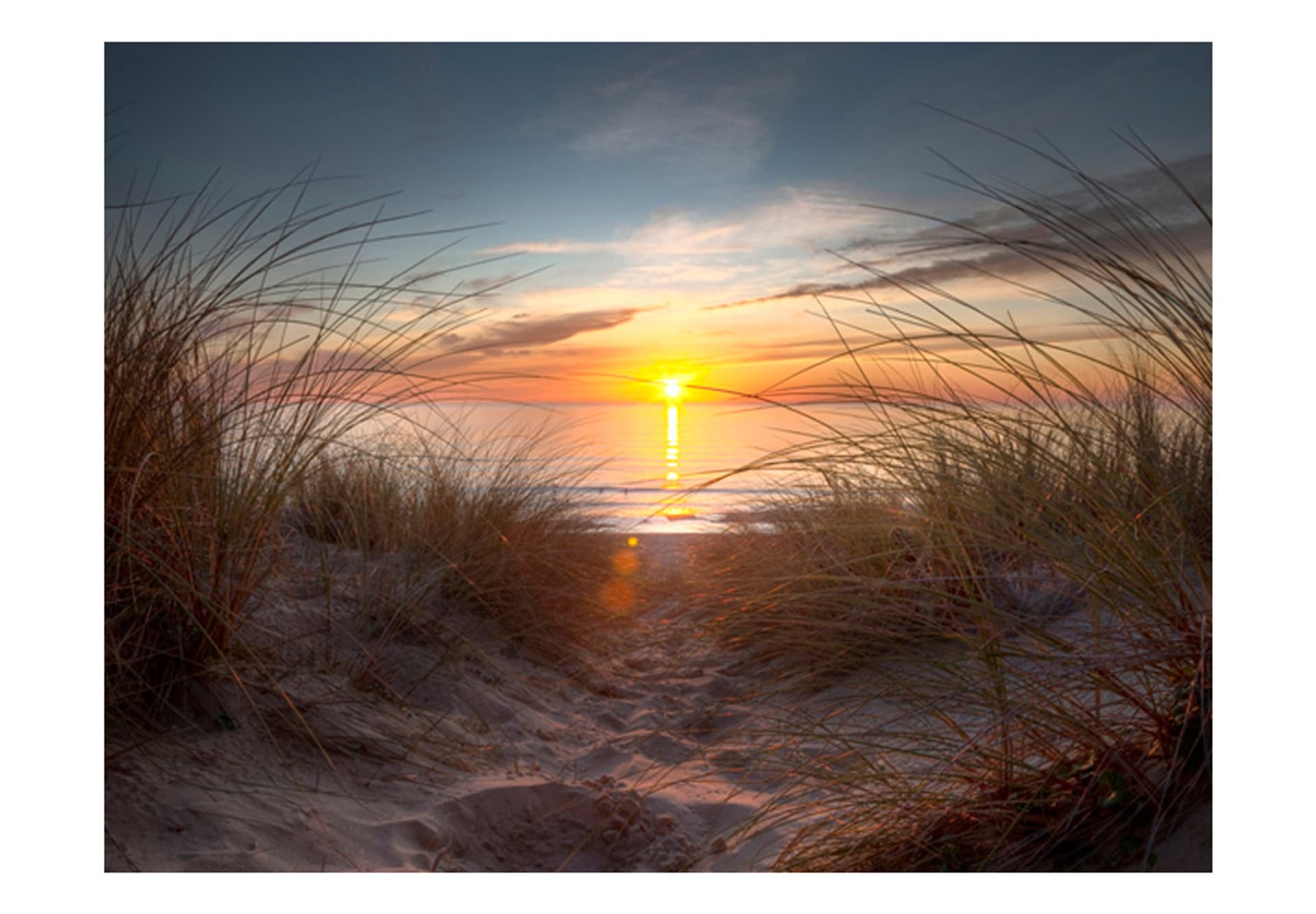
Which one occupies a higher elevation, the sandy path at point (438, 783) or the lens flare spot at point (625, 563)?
the lens flare spot at point (625, 563)

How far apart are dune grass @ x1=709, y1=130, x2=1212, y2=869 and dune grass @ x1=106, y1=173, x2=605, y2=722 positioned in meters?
1.21

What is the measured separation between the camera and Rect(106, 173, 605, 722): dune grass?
176 centimetres

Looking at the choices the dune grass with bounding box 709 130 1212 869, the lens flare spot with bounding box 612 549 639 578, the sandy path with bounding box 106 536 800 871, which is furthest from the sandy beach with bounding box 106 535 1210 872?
the lens flare spot with bounding box 612 549 639 578

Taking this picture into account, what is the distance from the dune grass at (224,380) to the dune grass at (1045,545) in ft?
3.96

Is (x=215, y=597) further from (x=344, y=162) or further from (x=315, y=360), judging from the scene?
(x=344, y=162)

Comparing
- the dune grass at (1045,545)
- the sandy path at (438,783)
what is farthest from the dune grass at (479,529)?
the dune grass at (1045,545)

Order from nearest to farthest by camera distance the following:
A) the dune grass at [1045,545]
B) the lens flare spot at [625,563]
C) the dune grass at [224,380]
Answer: the dune grass at [1045,545]
the dune grass at [224,380]
the lens flare spot at [625,563]

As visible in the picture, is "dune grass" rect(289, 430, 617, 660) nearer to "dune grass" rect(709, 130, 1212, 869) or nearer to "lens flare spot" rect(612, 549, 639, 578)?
"lens flare spot" rect(612, 549, 639, 578)

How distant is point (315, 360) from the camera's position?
2.12 meters

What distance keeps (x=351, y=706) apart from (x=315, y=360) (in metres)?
0.94

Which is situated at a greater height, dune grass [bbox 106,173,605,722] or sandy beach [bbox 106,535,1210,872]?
dune grass [bbox 106,173,605,722]

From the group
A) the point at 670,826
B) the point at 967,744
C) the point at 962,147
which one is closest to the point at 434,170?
the point at 962,147

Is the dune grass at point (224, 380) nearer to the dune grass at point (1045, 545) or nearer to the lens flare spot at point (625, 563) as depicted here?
the dune grass at point (1045, 545)

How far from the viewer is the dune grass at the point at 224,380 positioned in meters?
1.76
